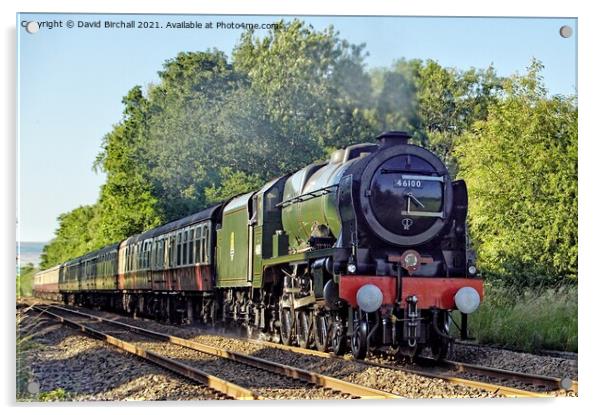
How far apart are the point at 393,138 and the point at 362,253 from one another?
1.54 metres

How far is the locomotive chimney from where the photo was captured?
11.7m

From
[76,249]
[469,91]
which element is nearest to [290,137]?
[469,91]

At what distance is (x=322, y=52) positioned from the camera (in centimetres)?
1132

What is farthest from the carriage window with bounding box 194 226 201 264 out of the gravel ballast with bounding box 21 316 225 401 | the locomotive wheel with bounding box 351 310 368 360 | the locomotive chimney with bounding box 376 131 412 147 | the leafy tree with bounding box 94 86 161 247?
the locomotive chimney with bounding box 376 131 412 147

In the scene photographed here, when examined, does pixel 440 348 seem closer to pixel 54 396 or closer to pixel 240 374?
pixel 240 374

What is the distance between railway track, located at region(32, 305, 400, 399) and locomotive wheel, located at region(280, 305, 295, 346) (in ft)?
4.33

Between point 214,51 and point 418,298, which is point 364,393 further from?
point 214,51

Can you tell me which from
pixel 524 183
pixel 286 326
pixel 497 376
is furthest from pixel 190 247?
pixel 497 376

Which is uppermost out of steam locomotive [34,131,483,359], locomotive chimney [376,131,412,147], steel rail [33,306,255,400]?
locomotive chimney [376,131,412,147]

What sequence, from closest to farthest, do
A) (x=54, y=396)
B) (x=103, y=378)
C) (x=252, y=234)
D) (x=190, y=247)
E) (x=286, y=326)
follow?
(x=54, y=396)
(x=103, y=378)
(x=286, y=326)
(x=252, y=234)
(x=190, y=247)

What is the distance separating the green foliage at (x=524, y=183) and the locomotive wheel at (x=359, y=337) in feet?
8.74

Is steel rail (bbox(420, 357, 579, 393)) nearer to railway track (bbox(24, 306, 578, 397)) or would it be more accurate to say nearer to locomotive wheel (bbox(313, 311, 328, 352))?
railway track (bbox(24, 306, 578, 397))

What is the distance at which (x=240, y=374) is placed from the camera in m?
11.5

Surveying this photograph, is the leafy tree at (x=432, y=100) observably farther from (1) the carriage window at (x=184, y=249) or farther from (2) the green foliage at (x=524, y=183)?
(1) the carriage window at (x=184, y=249)
